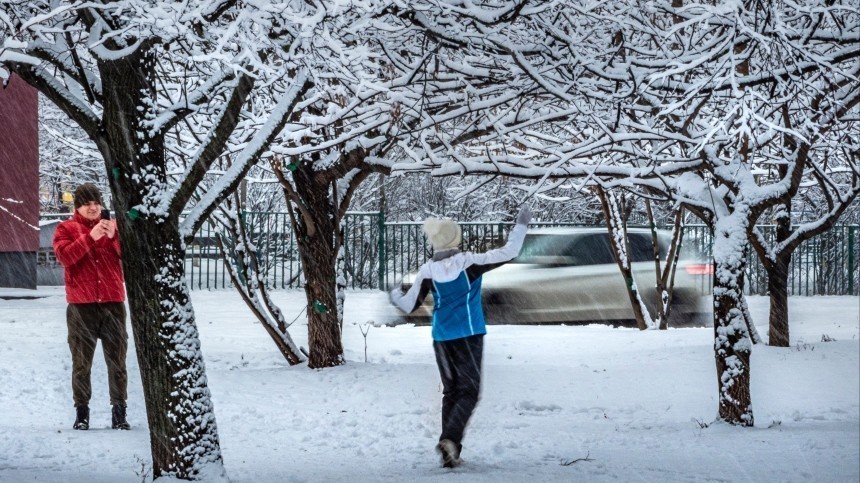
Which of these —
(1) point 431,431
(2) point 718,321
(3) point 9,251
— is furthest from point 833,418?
(3) point 9,251

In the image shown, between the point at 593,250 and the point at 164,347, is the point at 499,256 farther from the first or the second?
the point at 593,250

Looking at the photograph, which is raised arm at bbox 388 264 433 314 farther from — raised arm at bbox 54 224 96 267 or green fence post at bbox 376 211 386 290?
green fence post at bbox 376 211 386 290

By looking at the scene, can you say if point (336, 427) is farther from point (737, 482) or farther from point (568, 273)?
point (568, 273)

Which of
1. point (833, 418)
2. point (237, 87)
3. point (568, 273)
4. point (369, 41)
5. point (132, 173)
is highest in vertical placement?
point (369, 41)

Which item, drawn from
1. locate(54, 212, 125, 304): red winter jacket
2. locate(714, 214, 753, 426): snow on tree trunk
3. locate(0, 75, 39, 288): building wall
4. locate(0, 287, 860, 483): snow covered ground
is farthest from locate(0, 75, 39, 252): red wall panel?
locate(714, 214, 753, 426): snow on tree trunk

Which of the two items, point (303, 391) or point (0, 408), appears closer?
point (0, 408)

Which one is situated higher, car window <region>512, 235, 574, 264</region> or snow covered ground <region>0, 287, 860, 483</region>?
car window <region>512, 235, 574, 264</region>

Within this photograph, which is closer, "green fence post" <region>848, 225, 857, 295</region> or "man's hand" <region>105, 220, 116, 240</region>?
"man's hand" <region>105, 220, 116, 240</region>

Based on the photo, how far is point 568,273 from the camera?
1245 cm

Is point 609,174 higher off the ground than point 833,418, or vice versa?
point 609,174

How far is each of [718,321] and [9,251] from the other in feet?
48.5

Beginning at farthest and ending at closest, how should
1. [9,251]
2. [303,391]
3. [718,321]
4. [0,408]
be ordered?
[9,251], [303,391], [0,408], [718,321]

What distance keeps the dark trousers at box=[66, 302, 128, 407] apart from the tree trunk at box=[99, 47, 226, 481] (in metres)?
1.99

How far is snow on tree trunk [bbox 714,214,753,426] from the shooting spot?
6227 millimetres
